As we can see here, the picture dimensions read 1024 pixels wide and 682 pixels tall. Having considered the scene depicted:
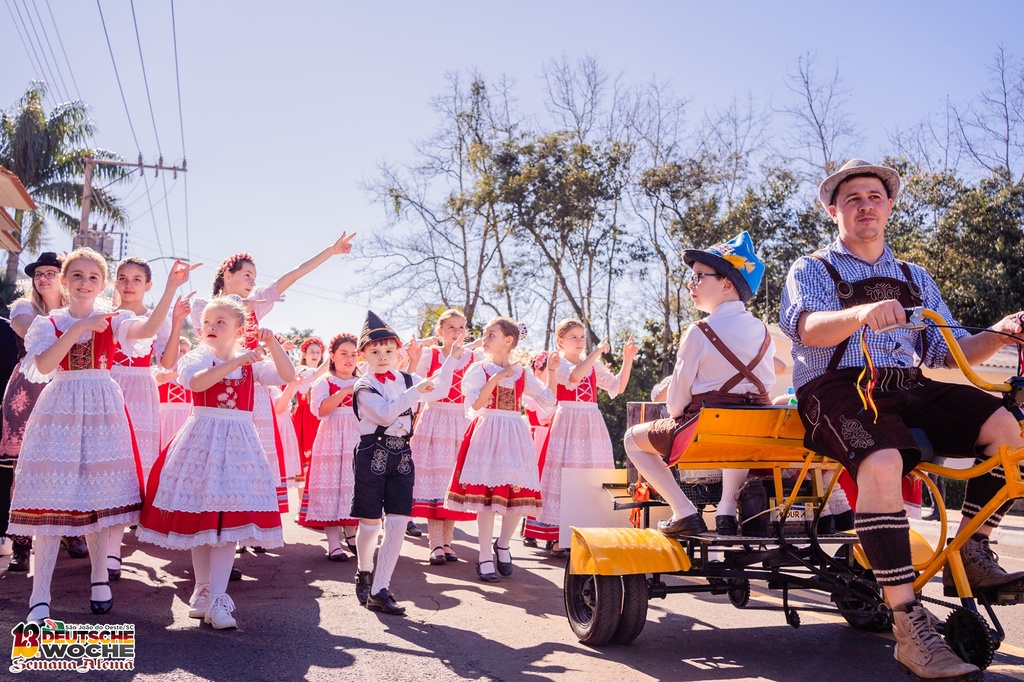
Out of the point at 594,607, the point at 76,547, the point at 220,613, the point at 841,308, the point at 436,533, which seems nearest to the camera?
the point at 841,308

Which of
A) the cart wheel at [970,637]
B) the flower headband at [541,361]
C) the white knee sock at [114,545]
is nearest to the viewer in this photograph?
the cart wheel at [970,637]

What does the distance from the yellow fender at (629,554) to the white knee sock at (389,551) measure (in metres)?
1.52

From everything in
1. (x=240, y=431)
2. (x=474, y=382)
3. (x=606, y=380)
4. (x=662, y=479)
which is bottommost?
(x=662, y=479)

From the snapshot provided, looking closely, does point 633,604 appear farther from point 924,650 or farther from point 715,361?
point 924,650

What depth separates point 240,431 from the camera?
554cm

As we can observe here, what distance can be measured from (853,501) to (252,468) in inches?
134

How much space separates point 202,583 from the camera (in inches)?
212

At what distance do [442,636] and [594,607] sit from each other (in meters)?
0.92

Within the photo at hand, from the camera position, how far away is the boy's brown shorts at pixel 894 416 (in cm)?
373

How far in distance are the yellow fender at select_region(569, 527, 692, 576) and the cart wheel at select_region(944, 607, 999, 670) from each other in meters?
1.34

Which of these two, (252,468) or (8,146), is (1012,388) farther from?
(8,146)

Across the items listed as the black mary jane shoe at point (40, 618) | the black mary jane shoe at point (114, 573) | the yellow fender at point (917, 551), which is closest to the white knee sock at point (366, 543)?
the black mary jane shoe at point (114, 573)

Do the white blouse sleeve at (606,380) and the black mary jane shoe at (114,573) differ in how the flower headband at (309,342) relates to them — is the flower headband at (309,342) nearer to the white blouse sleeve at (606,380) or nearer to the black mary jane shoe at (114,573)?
the white blouse sleeve at (606,380)

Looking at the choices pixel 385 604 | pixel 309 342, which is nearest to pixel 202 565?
pixel 385 604
